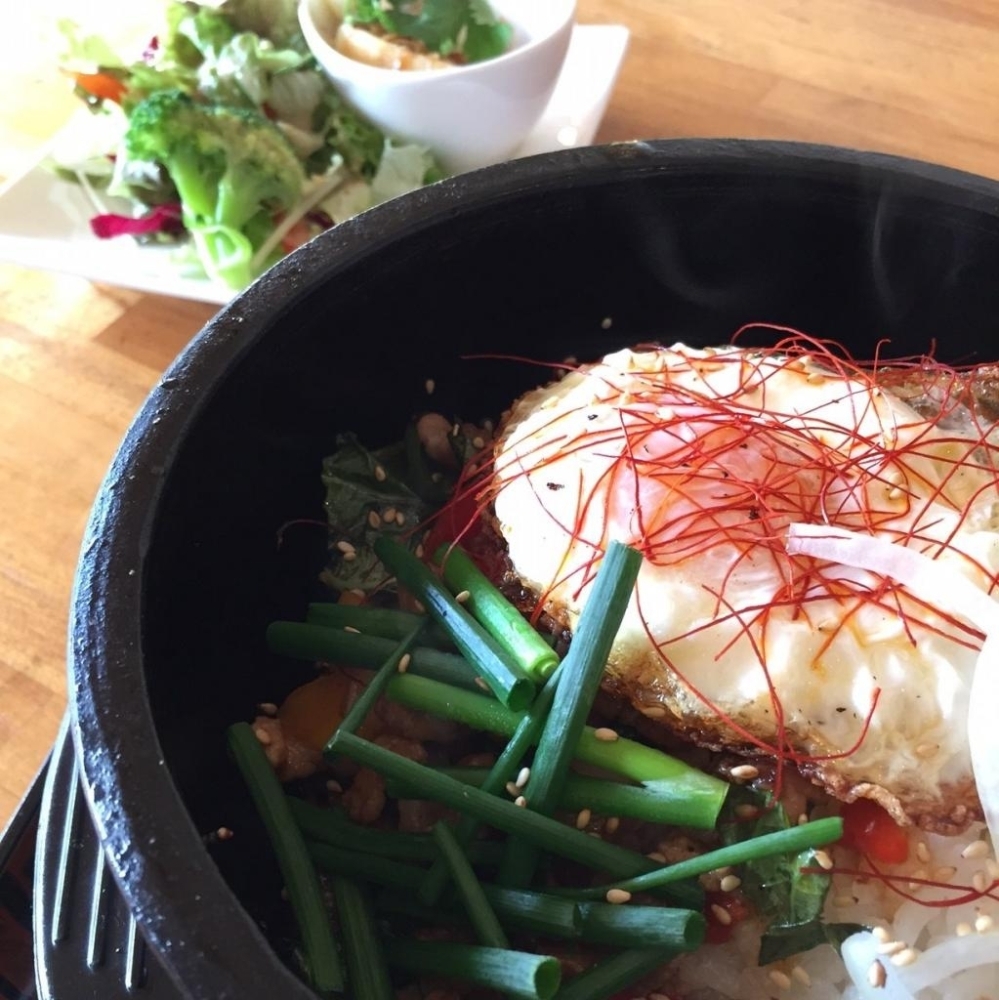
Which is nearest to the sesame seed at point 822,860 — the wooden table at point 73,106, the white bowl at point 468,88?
the wooden table at point 73,106

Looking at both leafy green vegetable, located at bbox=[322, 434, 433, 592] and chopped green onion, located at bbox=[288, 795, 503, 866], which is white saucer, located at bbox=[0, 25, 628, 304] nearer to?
leafy green vegetable, located at bbox=[322, 434, 433, 592]

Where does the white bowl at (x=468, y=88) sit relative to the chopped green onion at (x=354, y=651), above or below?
above

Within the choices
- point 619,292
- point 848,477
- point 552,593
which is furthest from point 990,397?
point 552,593

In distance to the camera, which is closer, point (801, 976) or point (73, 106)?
point (801, 976)

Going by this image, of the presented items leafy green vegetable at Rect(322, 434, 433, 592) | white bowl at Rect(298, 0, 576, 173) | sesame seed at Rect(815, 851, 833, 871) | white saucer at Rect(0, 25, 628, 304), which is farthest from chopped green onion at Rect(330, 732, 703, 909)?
white bowl at Rect(298, 0, 576, 173)

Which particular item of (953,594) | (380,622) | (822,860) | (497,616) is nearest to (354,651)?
(380,622)

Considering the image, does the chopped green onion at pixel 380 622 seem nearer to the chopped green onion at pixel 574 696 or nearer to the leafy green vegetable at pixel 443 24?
the chopped green onion at pixel 574 696

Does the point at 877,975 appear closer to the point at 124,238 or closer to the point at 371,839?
the point at 371,839
